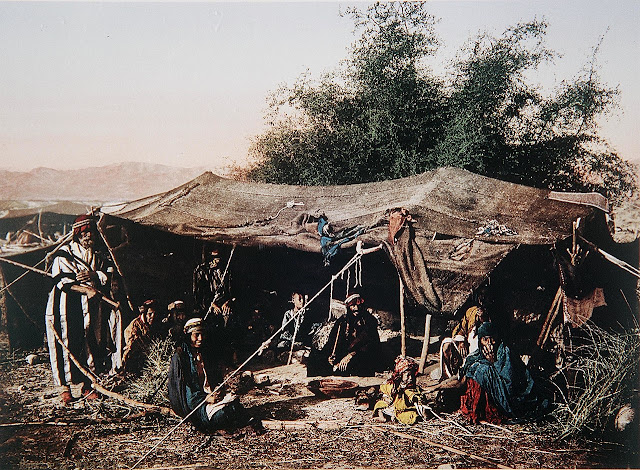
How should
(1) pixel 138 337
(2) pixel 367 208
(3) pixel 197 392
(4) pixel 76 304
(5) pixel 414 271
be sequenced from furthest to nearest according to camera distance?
(2) pixel 367 208 → (4) pixel 76 304 → (1) pixel 138 337 → (5) pixel 414 271 → (3) pixel 197 392

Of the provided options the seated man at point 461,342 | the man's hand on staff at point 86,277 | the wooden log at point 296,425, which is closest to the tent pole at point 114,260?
the man's hand on staff at point 86,277

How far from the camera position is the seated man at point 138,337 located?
6371mm

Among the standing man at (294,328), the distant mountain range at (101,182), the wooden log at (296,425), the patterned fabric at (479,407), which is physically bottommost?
the wooden log at (296,425)

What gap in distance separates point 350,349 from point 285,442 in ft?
4.70

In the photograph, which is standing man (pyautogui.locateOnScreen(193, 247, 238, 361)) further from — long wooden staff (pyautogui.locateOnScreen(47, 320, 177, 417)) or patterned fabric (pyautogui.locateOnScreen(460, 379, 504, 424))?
patterned fabric (pyautogui.locateOnScreen(460, 379, 504, 424))

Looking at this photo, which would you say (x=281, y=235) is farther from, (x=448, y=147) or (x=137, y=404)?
(x=448, y=147)

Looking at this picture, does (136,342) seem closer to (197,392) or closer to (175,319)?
(175,319)

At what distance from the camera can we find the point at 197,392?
5910 millimetres

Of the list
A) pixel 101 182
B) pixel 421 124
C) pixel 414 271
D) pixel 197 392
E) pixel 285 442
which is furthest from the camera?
pixel 421 124

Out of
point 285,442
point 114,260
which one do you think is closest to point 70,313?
point 114,260

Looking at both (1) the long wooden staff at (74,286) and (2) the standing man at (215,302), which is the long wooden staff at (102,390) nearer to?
(1) the long wooden staff at (74,286)

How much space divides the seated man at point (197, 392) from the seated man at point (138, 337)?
60cm

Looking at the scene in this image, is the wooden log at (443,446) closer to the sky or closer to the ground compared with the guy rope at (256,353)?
closer to the ground

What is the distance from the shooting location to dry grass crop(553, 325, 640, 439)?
567cm
